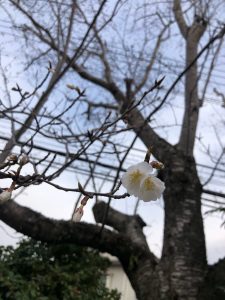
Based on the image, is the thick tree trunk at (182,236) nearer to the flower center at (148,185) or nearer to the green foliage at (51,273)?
the green foliage at (51,273)

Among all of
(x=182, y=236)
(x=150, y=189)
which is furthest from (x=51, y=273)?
(x=150, y=189)

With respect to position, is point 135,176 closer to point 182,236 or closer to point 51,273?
point 182,236

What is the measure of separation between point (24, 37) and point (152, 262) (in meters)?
3.16

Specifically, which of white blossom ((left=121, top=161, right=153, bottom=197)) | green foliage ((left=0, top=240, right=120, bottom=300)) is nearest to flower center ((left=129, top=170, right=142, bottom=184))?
white blossom ((left=121, top=161, right=153, bottom=197))

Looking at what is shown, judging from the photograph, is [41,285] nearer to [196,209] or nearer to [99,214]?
[99,214]

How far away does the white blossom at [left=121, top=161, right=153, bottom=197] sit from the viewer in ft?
5.70

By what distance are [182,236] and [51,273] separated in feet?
4.68

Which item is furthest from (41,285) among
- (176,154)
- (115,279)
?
(115,279)

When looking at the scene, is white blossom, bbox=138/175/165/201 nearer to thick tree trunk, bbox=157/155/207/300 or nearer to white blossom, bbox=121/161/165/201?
white blossom, bbox=121/161/165/201

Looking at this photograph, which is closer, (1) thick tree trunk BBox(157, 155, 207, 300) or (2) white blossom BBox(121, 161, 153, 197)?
(2) white blossom BBox(121, 161, 153, 197)

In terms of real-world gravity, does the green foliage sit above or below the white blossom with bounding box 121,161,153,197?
above

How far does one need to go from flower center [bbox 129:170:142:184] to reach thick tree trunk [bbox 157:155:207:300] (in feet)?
9.59

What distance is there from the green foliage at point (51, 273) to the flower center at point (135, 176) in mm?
2896

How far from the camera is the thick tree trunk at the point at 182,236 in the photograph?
4.50m
